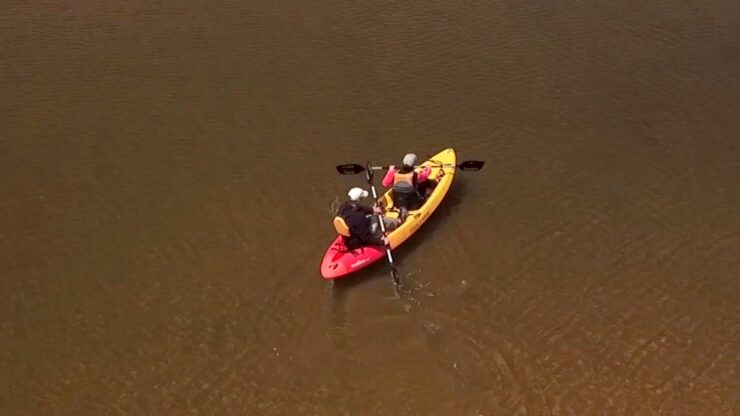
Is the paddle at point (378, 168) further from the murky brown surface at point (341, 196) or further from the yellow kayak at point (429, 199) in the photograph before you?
the murky brown surface at point (341, 196)

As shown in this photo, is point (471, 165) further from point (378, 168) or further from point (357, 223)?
point (357, 223)

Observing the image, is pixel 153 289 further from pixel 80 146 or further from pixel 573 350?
pixel 573 350

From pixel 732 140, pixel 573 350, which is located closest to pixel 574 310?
pixel 573 350

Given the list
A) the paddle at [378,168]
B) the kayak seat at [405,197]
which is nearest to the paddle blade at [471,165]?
the paddle at [378,168]

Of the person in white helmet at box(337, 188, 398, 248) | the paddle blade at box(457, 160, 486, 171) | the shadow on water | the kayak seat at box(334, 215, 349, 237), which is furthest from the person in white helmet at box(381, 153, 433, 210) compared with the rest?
the kayak seat at box(334, 215, 349, 237)

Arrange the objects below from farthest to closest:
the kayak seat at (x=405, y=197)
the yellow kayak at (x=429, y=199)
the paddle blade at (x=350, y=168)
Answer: the paddle blade at (x=350, y=168), the kayak seat at (x=405, y=197), the yellow kayak at (x=429, y=199)

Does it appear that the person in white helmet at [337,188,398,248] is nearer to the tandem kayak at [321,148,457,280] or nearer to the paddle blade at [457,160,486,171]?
the tandem kayak at [321,148,457,280]
